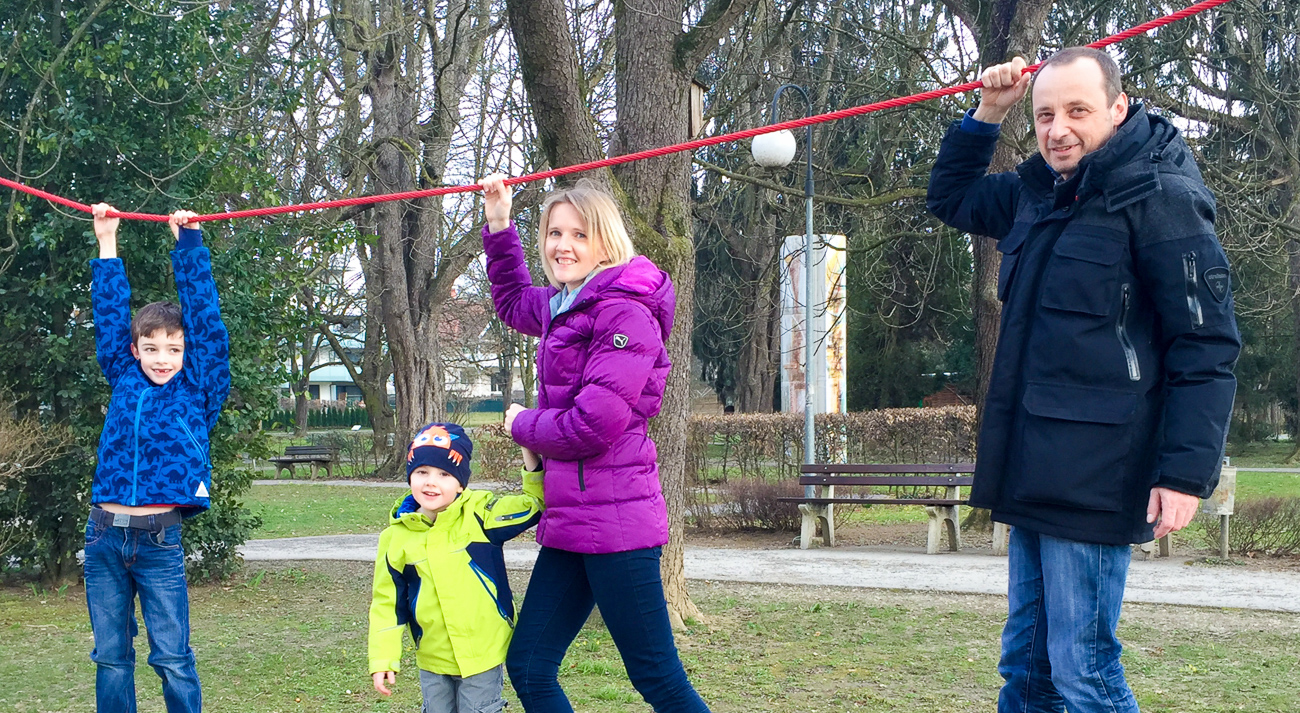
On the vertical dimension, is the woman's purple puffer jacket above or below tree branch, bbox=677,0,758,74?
below

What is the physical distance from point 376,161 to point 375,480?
7215 millimetres

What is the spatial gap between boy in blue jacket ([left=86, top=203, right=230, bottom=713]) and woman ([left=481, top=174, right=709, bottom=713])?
1.41 meters

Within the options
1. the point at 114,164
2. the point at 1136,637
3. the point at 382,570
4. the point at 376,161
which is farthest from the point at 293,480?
the point at 382,570

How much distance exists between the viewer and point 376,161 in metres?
17.5

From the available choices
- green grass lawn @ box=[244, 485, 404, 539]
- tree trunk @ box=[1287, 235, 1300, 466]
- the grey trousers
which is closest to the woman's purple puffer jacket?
the grey trousers

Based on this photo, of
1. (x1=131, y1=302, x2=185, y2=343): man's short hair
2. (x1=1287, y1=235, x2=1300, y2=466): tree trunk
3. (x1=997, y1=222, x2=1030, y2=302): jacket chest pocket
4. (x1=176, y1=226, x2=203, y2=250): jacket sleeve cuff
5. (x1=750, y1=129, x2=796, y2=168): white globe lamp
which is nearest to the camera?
(x1=997, y1=222, x2=1030, y2=302): jacket chest pocket

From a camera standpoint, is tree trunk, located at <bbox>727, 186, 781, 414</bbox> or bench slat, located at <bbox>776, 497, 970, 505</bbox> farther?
tree trunk, located at <bbox>727, 186, 781, 414</bbox>

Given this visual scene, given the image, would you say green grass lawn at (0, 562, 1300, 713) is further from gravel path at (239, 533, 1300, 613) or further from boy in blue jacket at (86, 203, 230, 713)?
boy in blue jacket at (86, 203, 230, 713)

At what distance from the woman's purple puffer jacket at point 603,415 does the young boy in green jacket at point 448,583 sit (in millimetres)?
185

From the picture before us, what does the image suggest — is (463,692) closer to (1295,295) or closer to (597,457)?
(597,457)

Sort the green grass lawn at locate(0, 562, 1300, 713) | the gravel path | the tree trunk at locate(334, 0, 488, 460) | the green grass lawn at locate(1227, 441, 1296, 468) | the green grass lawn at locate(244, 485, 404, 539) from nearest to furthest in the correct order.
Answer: the green grass lawn at locate(0, 562, 1300, 713) → the gravel path → the green grass lawn at locate(244, 485, 404, 539) → the tree trunk at locate(334, 0, 488, 460) → the green grass lawn at locate(1227, 441, 1296, 468)

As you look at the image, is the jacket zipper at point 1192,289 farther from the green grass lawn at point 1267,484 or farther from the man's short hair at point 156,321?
the green grass lawn at point 1267,484

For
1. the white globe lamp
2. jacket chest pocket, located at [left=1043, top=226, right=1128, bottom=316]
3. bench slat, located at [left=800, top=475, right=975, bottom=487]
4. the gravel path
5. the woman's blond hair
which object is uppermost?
the white globe lamp

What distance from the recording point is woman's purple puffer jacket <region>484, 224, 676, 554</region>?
2953 millimetres
